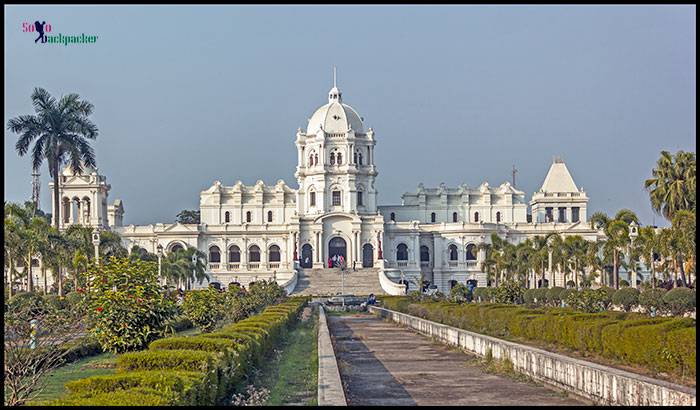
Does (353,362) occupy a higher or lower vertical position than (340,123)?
lower

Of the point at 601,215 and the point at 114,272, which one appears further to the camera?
the point at 601,215

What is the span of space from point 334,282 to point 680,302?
4944cm

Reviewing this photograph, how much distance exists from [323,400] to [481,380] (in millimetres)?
7136

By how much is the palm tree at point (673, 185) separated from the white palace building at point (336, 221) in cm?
3571

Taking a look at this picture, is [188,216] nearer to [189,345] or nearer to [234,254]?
[234,254]

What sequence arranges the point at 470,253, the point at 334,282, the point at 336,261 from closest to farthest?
the point at 334,282
the point at 336,261
the point at 470,253

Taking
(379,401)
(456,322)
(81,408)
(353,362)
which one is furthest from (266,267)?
(81,408)

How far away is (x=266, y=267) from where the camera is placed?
315 feet

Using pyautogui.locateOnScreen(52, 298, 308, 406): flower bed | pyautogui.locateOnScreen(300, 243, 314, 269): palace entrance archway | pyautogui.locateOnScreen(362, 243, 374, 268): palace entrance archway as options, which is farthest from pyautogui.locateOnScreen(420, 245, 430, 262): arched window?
pyautogui.locateOnScreen(52, 298, 308, 406): flower bed

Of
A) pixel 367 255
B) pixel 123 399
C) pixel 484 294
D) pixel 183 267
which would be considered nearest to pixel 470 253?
pixel 367 255

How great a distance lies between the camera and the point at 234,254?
9750 centimetres

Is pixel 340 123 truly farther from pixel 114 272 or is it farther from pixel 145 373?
pixel 145 373

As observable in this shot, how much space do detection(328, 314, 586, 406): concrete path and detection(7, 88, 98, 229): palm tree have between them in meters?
23.4

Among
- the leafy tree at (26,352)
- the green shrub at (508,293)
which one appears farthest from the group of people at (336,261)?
the leafy tree at (26,352)
